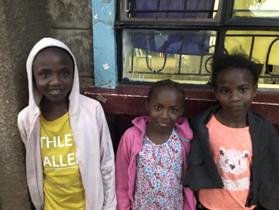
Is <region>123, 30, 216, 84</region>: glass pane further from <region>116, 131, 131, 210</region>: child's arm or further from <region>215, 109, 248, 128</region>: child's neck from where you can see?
<region>116, 131, 131, 210</region>: child's arm

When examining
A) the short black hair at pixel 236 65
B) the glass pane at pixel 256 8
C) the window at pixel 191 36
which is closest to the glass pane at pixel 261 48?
the window at pixel 191 36

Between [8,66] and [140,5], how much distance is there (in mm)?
964

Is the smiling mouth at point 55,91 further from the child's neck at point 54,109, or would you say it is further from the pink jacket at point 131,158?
the pink jacket at point 131,158

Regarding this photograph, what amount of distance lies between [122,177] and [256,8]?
144 cm

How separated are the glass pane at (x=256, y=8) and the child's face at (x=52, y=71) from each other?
45.6 inches

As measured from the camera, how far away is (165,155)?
198cm

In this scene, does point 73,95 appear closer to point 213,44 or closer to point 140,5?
point 140,5

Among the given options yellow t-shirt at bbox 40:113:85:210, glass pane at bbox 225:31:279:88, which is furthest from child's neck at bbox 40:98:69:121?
glass pane at bbox 225:31:279:88

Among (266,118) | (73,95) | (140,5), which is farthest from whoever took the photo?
(140,5)

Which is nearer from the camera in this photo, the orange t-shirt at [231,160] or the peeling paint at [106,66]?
the orange t-shirt at [231,160]

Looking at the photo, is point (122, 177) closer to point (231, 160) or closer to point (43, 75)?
point (231, 160)

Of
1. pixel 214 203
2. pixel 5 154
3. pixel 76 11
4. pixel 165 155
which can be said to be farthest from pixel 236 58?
pixel 5 154

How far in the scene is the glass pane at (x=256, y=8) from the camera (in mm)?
2098

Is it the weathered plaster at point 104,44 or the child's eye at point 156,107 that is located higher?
the weathered plaster at point 104,44
